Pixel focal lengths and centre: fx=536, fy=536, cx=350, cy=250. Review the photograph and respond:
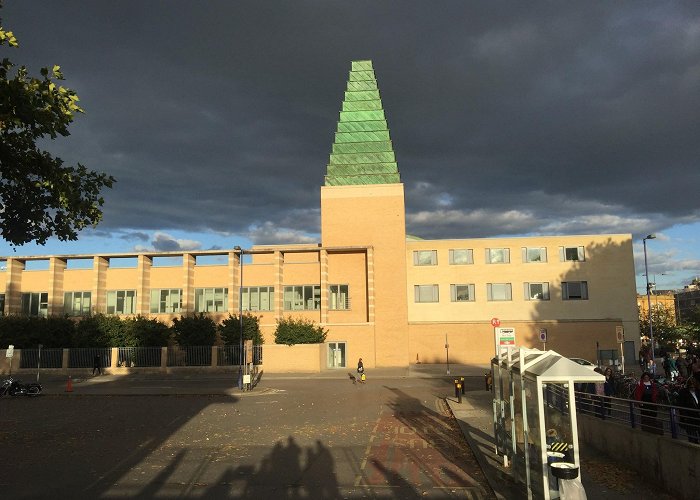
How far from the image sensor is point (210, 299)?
50.2m

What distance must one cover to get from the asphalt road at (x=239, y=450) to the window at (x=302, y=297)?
74.0 feet

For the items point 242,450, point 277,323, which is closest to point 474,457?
point 242,450

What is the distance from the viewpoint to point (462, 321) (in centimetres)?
4981

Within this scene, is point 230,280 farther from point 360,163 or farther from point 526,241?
point 526,241

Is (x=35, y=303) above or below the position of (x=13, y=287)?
below

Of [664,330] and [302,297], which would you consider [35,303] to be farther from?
[664,330]

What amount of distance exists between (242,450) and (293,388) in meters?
18.0

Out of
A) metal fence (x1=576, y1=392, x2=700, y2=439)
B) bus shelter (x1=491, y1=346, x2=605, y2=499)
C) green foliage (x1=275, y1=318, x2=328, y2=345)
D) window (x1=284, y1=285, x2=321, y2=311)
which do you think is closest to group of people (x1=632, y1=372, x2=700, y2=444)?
metal fence (x1=576, y1=392, x2=700, y2=439)

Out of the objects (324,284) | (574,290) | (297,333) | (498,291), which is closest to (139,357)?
(297,333)

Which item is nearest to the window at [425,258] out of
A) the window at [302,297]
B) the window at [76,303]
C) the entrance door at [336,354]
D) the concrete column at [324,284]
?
the concrete column at [324,284]

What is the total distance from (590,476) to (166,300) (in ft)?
149

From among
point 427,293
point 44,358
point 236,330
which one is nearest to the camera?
point 236,330

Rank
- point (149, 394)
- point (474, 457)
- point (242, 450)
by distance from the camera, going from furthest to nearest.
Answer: point (149, 394) → point (242, 450) → point (474, 457)

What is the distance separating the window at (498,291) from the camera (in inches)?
1986
